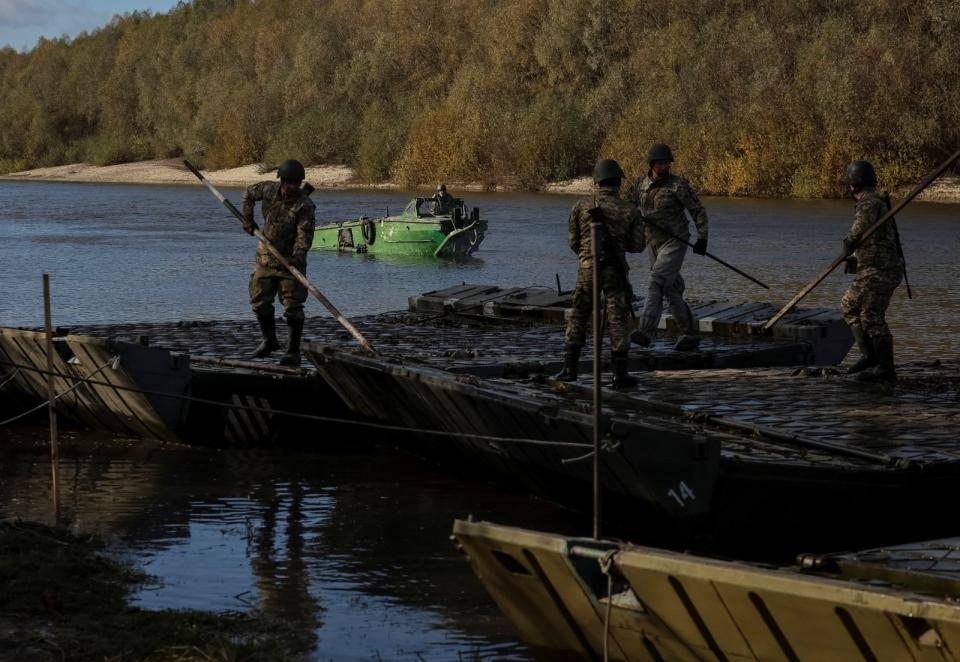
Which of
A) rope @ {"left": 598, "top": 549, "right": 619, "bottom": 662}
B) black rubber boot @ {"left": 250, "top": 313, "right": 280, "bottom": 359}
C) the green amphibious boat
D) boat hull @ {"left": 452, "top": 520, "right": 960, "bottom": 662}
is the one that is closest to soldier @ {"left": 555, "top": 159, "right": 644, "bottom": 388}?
black rubber boot @ {"left": 250, "top": 313, "right": 280, "bottom": 359}

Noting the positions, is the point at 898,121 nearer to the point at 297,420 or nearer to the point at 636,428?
the point at 297,420

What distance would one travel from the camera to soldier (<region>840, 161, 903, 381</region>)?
38.8 ft

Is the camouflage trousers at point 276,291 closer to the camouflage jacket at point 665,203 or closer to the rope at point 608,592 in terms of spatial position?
the camouflage jacket at point 665,203

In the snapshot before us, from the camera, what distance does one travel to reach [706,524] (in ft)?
28.5

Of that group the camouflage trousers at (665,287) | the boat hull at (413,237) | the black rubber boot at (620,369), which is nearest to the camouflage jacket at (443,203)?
the boat hull at (413,237)

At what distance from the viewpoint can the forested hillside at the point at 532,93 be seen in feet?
182

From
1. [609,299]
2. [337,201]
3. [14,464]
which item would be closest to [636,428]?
[609,299]

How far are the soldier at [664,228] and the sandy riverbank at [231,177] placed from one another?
41.1 metres

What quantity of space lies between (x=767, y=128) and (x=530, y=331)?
44403mm

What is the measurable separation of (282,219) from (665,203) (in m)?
3.14

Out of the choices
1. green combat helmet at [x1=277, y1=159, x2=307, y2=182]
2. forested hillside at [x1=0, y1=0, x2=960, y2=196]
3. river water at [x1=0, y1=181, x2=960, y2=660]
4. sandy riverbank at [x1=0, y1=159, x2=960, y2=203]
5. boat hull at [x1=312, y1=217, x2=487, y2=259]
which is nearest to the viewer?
river water at [x1=0, y1=181, x2=960, y2=660]

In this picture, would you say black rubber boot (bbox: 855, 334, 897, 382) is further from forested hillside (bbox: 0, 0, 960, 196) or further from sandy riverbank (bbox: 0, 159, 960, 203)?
forested hillside (bbox: 0, 0, 960, 196)

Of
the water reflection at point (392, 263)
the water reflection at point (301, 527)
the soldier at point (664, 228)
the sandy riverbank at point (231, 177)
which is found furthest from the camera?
the sandy riverbank at point (231, 177)

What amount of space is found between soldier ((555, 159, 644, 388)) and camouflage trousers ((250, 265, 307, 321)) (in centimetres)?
263
